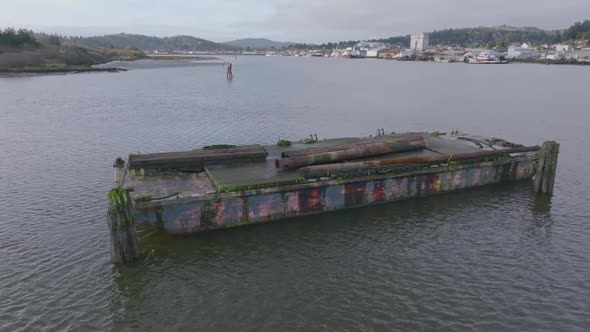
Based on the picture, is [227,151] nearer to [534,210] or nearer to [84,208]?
[84,208]

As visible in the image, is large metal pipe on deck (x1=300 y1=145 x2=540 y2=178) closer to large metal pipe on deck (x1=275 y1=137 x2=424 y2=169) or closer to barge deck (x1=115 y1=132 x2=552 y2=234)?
barge deck (x1=115 y1=132 x2=552 y2=234)

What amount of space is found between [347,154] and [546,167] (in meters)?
11.9

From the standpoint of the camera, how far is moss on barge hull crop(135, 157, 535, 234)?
16.8m

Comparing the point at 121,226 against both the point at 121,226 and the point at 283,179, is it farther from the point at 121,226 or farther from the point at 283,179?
the point at 283,179

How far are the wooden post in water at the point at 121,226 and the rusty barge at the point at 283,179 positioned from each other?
4 cm

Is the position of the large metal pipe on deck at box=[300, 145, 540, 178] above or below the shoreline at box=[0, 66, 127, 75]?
below

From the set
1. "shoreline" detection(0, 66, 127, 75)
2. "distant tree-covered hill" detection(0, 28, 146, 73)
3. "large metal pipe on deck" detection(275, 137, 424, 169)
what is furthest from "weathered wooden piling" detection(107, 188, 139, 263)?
"distant tree-covered hill" detection(0, 28, 146, 73)

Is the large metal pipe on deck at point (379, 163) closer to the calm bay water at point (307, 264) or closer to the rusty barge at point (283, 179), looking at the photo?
the rusty barge at point (283, 179)

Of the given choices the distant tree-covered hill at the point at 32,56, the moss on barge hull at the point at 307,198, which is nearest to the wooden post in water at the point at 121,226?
the moss on barge hull at the point at 307,198

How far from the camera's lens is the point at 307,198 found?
19.3 metres

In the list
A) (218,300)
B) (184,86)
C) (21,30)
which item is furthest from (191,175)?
(21,30)

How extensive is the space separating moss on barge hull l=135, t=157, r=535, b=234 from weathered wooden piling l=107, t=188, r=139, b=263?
1118mm

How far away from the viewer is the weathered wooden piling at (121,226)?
1445 centimetres

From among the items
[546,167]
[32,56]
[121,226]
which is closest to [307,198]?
[121,226]
